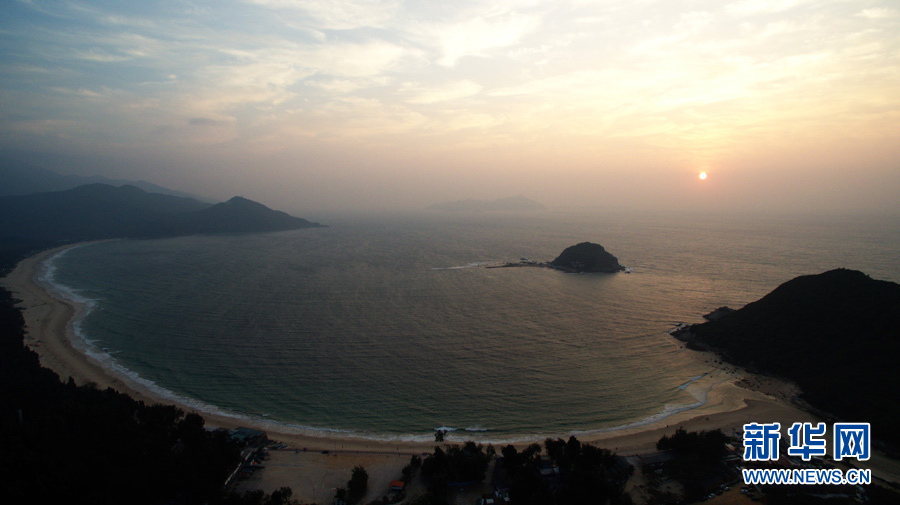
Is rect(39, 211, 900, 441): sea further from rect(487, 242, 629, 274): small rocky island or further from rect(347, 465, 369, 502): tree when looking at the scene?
rect(347, 465, 369, 502): tree

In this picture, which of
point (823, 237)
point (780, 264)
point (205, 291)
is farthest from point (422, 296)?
point (823, 237)

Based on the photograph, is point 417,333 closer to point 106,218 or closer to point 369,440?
point 369,440

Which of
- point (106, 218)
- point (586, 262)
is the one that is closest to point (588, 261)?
point (586, 262)

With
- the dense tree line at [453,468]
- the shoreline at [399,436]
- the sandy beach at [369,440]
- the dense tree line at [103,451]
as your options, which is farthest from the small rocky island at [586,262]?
the dense tree line at [103,451]

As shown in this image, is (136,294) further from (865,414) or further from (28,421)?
(865,414)

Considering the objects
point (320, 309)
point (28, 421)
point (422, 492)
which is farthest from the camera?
point (320, 309)

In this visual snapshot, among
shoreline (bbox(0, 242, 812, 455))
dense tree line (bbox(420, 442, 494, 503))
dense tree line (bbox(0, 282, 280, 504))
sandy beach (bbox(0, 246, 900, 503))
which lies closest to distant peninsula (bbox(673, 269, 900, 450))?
sandy beach (bbox(0, 246, 900, 503))

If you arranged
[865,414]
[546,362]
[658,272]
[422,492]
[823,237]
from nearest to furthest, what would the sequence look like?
[422,492]
[865,414]
[546,362]
[658,272]
[823,237]
